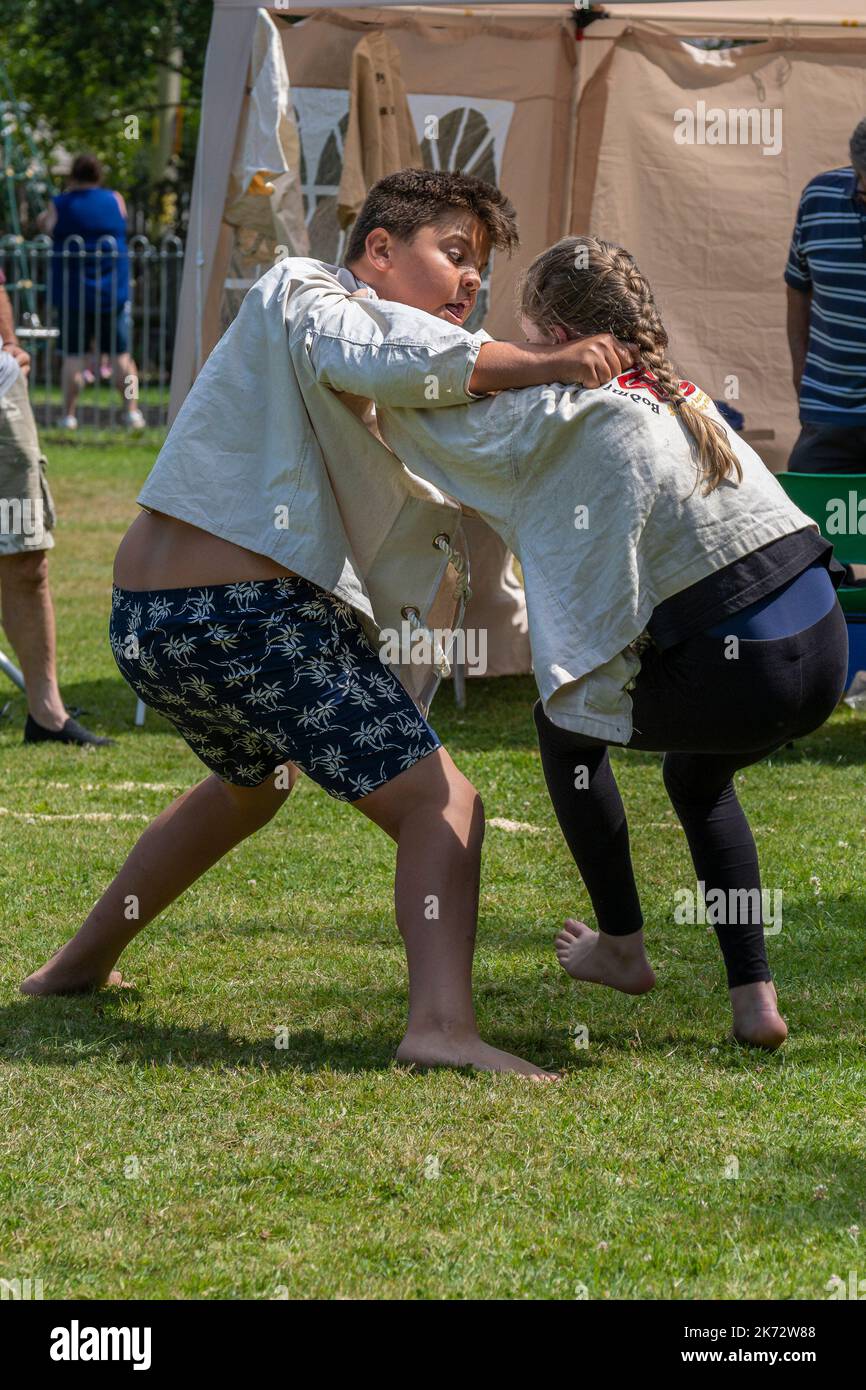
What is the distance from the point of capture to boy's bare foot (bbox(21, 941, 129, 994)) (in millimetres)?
3711

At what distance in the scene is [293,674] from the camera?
3.15 meters

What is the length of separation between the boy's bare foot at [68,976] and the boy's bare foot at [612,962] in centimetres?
102

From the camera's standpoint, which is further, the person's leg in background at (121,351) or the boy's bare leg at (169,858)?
the person's leg in background at (121,351)

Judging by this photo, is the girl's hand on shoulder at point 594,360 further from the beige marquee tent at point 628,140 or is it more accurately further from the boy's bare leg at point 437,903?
the beige marquee tent at point 628,140

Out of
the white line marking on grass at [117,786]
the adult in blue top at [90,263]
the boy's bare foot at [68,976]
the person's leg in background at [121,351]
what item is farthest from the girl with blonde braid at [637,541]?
the adult in blue top at [90,263]

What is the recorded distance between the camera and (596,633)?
117 inches

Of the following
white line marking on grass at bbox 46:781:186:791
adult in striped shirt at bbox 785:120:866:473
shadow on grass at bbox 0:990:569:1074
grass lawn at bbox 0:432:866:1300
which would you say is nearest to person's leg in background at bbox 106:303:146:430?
adult in striped shirt at bbox 785:120:866:473

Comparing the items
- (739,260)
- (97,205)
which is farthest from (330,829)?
(97,205)

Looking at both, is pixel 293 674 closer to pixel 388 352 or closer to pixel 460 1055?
pixel 388 352

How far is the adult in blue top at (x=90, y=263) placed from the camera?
54.2 feet
